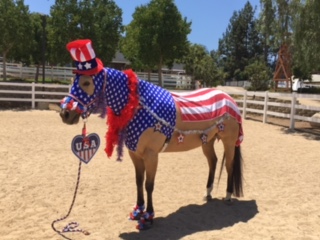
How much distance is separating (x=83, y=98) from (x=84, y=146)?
521 mm

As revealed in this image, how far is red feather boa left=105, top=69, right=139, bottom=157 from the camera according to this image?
3.52m

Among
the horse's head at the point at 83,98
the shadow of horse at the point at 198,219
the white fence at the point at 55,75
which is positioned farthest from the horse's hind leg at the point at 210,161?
the white fence at the point at 55,75

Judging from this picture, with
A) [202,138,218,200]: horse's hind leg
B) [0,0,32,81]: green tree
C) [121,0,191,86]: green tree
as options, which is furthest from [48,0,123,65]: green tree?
[202,138,218,200]: horse's hind leg

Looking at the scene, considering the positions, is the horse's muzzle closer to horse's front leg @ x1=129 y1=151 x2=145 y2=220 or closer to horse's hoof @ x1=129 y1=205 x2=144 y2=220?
horse's front leg @ x1=129 y1=151 x2=145 y2=220

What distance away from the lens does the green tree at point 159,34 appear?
27.3 metres

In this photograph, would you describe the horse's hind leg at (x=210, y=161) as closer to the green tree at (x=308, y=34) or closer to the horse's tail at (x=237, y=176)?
the horse's tail at (x=237, y=176)

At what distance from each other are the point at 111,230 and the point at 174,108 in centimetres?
144

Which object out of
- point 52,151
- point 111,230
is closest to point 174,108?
point 111,230

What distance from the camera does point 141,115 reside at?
11.9 ft

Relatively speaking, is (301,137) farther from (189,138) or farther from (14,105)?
(14,105)

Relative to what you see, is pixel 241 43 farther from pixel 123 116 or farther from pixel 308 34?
pixel 123 116

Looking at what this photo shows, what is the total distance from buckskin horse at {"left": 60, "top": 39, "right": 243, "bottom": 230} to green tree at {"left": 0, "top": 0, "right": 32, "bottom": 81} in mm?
18552

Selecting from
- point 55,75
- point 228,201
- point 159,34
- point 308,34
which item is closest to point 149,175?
point 228,201

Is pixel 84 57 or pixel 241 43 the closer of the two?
pixel 84 57
